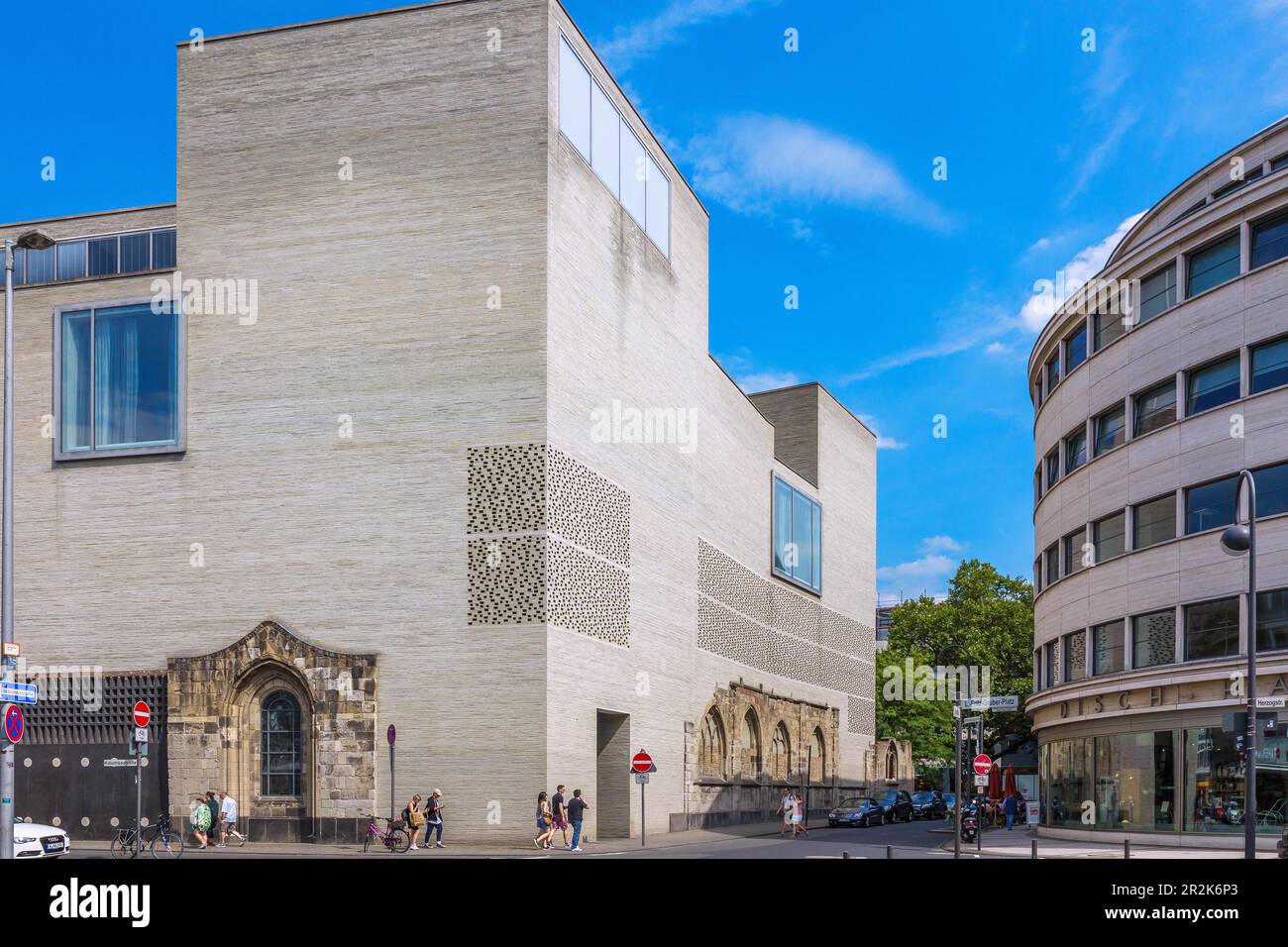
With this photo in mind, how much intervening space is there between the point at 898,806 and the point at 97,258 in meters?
44.6

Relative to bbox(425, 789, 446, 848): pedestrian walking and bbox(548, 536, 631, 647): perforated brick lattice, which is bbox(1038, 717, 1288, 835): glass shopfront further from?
bbox(425, 789, 446, 848): pedestrian walking

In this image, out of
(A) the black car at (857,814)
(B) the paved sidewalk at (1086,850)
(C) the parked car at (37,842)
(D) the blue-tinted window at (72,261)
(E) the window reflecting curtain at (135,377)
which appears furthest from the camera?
(A) the black car at (857,814)

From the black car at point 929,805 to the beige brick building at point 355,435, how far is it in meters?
33.7

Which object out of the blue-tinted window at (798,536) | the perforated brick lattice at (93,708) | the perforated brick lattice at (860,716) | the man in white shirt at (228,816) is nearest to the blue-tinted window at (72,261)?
the perforated brick lattice at (93,708)

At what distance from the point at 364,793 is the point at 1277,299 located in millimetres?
27500

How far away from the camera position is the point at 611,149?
45.7 metres

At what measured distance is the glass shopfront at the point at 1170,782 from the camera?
3469 cm

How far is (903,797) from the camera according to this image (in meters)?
68.6

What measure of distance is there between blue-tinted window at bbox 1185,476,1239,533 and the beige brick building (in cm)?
1711

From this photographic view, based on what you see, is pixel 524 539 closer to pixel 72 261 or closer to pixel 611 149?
pixel 611 149

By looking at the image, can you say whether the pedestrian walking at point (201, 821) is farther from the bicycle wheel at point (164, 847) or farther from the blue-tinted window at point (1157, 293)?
the blue-tinted window at point (1157, 293)

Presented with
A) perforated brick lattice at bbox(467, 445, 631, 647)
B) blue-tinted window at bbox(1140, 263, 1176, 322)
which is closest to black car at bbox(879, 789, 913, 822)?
perforated brick lattice at bbox(467, 445, 631, 647)

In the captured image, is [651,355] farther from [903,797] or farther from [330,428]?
[903,797]
